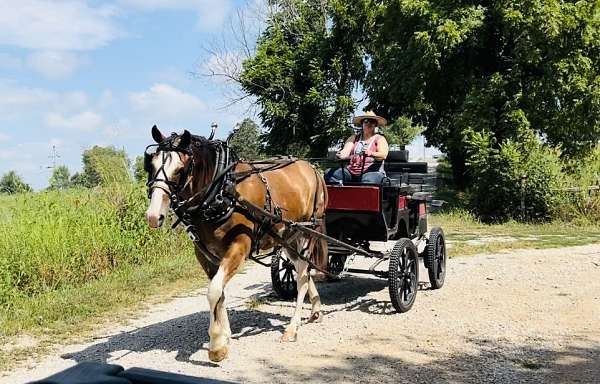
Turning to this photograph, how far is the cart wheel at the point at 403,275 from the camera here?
748 centimetres

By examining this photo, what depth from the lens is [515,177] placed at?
62.8 feet

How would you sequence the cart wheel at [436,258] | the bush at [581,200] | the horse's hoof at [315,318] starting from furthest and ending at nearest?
the bush at [581,200], the cart wheel at [436,258], the horse's hoof at [315,318]

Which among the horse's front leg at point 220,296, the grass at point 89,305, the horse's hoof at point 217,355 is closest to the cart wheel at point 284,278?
the grass at point 89,305

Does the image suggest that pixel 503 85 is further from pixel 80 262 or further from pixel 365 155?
pixel 80 262

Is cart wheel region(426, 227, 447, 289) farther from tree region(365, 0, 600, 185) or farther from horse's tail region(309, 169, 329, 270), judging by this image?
tree region(365, 0, 600, 185)

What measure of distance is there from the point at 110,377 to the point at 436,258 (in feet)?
25.8

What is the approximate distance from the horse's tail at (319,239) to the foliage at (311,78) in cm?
2296

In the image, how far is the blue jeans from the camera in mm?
8031

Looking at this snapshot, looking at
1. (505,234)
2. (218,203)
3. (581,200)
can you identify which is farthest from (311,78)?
(218,203)

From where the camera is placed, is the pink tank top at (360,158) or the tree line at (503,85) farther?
the tree line at (503,85)

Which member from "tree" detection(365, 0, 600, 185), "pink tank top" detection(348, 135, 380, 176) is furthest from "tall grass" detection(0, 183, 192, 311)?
"tree" detection(365, 0, 600, 185)

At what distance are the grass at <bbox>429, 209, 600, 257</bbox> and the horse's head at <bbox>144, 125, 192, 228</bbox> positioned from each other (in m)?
7.81

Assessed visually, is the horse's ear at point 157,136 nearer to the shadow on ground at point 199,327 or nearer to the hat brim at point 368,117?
the shadow on ground at point 199,327

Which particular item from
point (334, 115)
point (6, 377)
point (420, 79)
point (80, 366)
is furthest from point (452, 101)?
point (80, 366)
